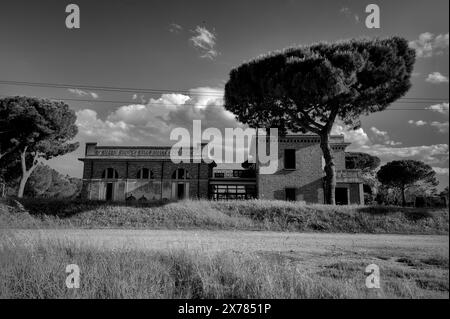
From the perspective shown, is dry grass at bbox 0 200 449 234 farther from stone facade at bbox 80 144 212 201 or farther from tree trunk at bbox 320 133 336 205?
stone facade at bbox 80 144 212 201

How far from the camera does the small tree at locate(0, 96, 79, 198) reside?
1013 inches

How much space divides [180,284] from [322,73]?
13.4 m

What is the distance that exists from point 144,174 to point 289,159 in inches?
519

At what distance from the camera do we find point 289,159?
2602 cm

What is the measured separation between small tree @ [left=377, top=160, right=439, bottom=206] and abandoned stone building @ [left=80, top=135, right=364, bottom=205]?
17813mm

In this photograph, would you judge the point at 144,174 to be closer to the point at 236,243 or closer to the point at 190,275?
the point at 236,243

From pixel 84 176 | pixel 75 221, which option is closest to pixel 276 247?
pixel 75 221

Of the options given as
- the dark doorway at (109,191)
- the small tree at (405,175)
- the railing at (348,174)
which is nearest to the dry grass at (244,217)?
the railing at (348,174)

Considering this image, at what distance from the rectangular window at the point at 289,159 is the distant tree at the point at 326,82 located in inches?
290

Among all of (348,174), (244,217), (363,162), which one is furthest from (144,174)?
(363,162)

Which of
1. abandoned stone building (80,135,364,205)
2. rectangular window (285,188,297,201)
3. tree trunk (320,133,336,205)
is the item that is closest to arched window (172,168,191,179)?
abandoned stone building (80,135,364,205)

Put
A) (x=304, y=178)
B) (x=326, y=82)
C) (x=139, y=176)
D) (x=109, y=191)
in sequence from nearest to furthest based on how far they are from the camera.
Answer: (x=326, y=82), (x=304, y=178), (x=109, y=191), (x=139, y=176)

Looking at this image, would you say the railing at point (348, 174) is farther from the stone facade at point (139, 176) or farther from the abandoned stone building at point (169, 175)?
the stone facade at point (139, 176)

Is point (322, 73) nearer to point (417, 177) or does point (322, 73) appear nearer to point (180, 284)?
point (180, 284)
